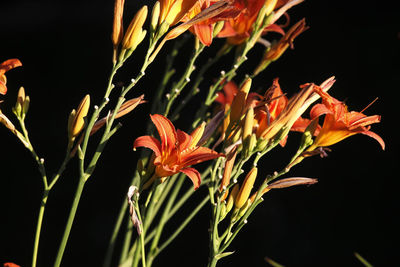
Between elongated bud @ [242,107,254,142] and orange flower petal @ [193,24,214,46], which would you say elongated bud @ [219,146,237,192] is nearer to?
elongated bud @ [242,107,254,142]

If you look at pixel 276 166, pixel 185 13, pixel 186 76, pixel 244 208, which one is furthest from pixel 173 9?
pixel 276 166

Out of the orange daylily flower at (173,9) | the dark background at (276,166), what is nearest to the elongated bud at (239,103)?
the orange daylily flower at (173,9)

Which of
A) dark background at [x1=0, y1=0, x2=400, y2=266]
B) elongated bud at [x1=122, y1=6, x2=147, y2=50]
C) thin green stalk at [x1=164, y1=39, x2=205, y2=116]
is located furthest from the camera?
dark background at [x1=0, y1=0, x2=400, y2=266]

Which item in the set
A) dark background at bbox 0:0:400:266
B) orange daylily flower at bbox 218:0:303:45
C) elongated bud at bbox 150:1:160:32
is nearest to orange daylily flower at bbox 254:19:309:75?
orange daylily flower at bbox 218:0:303:45

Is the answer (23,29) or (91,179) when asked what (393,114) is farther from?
(23,29)

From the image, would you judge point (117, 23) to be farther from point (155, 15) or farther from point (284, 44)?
point (284, 44)

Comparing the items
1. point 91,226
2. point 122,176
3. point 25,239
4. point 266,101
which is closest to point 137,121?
point 122,176

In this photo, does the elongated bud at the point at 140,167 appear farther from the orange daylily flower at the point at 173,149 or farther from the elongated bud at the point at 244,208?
the elongated bud at the point at 244,208

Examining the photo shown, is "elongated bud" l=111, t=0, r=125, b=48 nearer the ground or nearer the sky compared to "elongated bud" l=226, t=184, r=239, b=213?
nearer the sky
